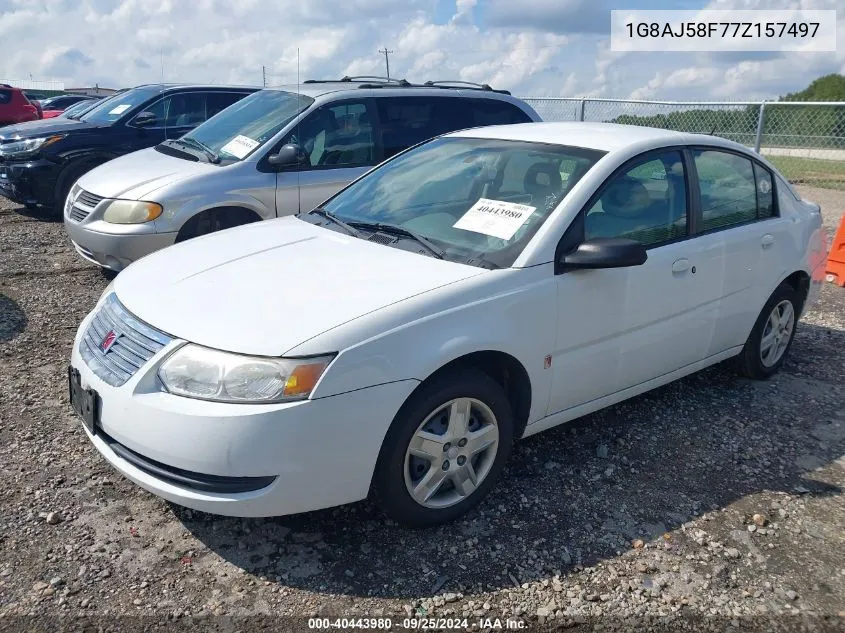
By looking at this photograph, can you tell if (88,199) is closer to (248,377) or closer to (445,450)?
(248,377)

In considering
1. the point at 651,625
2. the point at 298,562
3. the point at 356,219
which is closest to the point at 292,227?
the point at 356,219

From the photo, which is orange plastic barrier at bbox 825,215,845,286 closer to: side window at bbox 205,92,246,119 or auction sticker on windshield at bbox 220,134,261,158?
auction sticker on windshield at bbox 220,134,261,158

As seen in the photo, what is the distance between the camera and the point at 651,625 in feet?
8.96

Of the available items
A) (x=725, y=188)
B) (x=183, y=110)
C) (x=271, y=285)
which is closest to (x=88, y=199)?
(x=183, y=110)

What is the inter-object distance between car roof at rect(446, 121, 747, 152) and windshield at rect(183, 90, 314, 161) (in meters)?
2.43

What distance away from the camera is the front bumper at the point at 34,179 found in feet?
28.5

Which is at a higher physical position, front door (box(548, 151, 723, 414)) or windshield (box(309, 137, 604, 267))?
windshield (box(309, 137, 604, 267))

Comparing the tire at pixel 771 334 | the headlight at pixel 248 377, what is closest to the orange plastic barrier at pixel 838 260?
the tire at pixel 771 334

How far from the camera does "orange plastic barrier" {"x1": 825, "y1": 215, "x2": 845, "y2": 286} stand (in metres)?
7.42

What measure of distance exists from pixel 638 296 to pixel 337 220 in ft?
5.33

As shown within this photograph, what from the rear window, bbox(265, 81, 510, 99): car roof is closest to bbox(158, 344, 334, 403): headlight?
bbox(265, 81, 510, 99): car roof

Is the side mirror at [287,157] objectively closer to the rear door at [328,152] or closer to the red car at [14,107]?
the rear door at [328,152]

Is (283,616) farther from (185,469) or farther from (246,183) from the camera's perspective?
(246,183)

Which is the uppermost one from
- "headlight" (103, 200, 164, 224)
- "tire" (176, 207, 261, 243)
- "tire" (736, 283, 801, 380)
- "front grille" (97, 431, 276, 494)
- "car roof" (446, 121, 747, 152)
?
"car roof" (446, 121, 747, 152)
